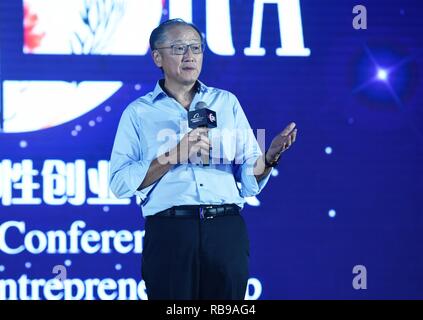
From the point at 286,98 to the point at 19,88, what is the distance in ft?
4.26

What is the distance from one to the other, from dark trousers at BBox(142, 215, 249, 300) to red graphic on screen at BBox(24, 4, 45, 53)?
4.64 ft

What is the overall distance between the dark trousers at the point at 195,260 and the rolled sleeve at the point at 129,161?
0.56 ft

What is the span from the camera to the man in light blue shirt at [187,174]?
8.45ft

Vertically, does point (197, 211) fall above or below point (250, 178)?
below

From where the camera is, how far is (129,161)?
272 centimetres

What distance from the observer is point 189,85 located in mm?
2812

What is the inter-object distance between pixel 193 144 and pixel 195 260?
1.33 ft

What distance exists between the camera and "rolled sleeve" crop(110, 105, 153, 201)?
8.69ft

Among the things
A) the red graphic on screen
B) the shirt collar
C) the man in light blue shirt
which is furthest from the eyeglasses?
the red graphic on screen

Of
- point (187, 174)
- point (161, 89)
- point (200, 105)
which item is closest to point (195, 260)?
point (187, 174)

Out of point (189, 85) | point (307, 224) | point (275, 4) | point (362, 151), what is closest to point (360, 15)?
point (275, 4)

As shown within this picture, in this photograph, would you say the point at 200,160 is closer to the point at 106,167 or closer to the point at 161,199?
the point at 161,199

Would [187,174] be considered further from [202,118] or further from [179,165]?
[202,118]

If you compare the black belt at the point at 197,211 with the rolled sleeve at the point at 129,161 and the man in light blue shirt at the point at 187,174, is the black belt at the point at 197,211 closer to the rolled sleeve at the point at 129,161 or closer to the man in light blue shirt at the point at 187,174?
the man in light blue shirt at the point at 187,174
